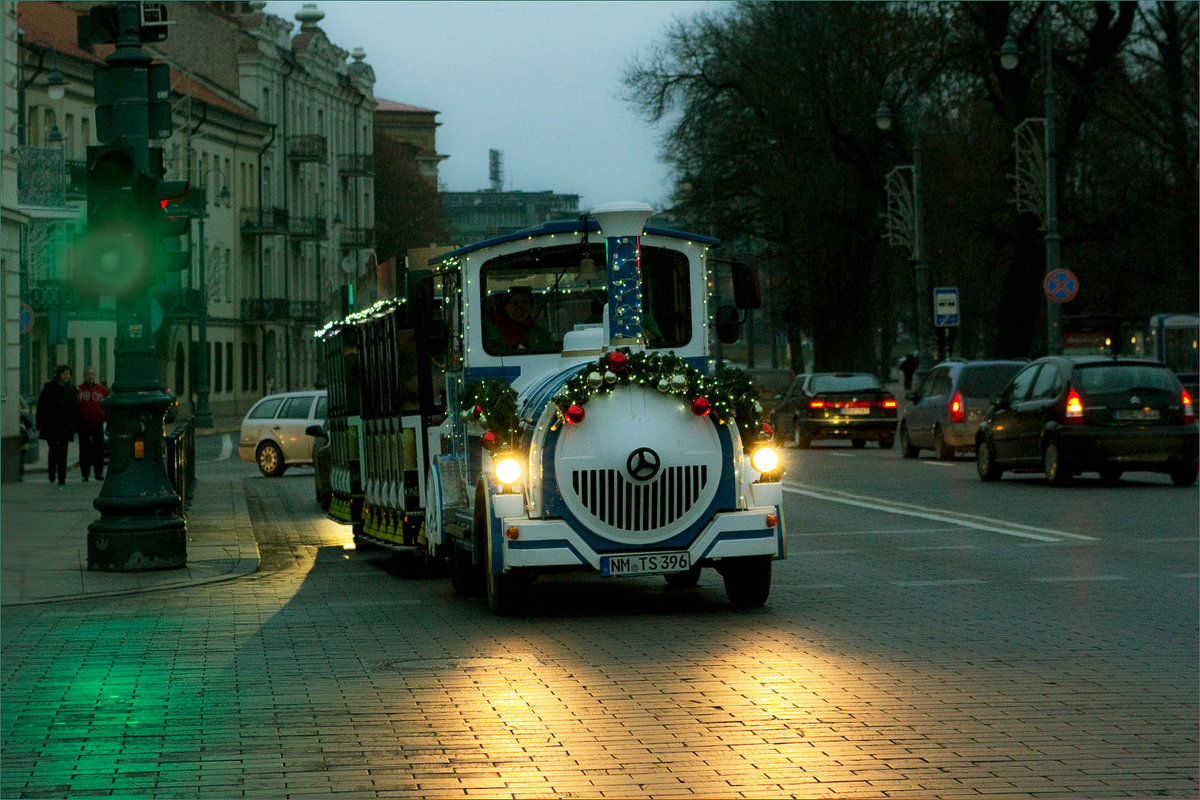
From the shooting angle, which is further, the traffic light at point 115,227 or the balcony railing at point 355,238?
the balcony railing at point 355,238

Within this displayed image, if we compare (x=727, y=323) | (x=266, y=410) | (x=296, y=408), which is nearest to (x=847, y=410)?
(x=296, y=408)

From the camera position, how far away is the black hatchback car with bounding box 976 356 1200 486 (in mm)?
24781

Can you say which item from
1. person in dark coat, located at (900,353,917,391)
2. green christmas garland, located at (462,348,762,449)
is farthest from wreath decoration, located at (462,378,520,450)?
person in dark coat, located at (900,353,917,391)

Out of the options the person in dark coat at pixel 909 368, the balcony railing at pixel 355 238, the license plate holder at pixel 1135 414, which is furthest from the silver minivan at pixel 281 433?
the balcony railing at pixel 355 238

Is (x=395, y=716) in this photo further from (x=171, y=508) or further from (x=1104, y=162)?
(x=1104, y=162)

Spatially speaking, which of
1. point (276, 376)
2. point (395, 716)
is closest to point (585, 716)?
point (395, 716)

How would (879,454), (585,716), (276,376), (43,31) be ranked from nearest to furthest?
(585,716) → (879,454) → (43,31) → (276,376)

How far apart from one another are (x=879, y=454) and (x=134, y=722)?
3034 centimetres

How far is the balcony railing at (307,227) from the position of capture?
99.7 meters

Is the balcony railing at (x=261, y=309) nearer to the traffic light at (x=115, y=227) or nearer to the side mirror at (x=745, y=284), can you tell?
the traffic light at (x=115, y=227)

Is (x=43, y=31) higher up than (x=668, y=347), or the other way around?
(x=43, y=31)

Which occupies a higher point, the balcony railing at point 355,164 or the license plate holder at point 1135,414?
the balcony railing at point 355,164

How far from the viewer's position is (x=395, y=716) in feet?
29.5

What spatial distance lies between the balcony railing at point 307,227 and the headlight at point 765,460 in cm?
8753
